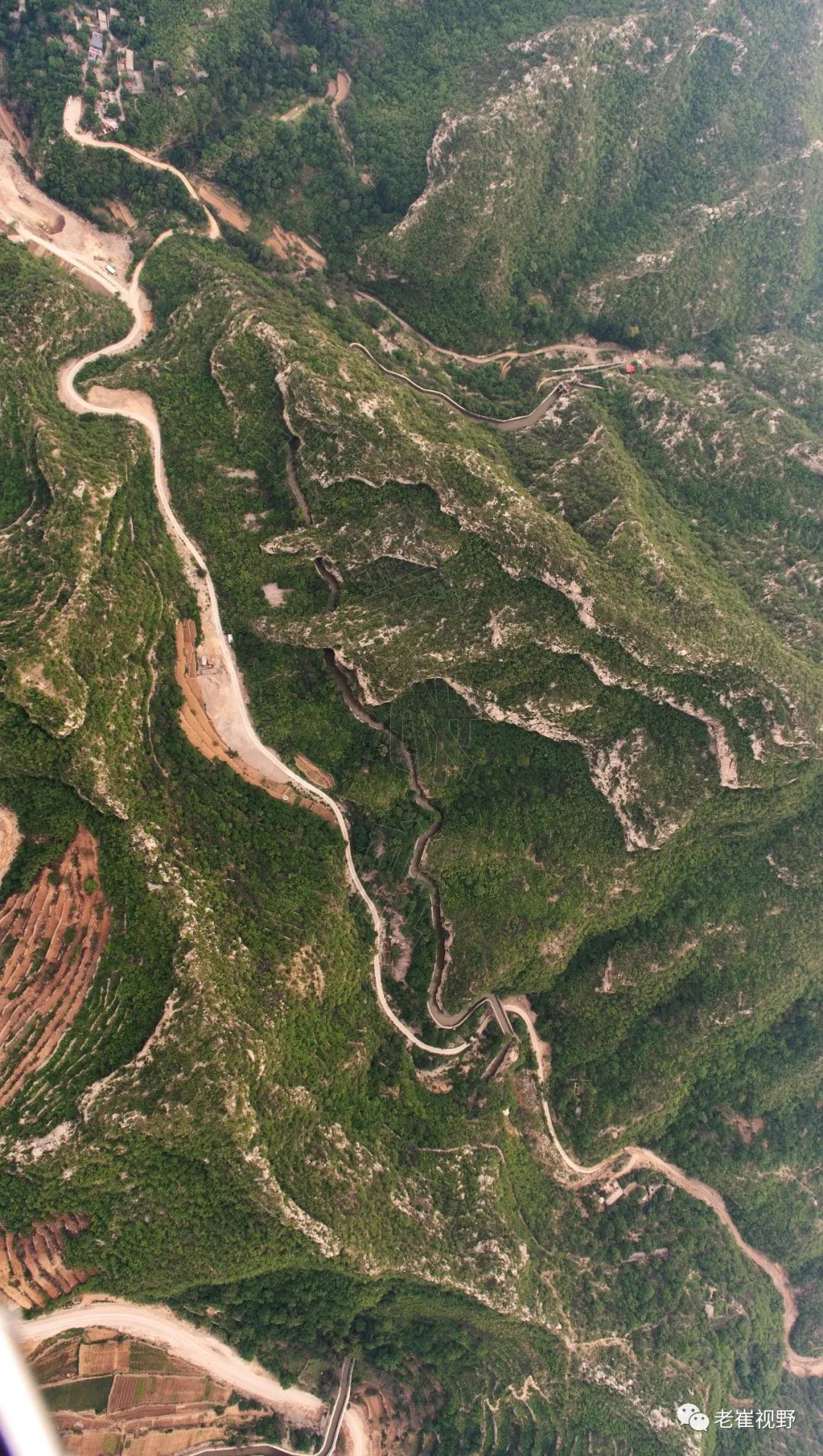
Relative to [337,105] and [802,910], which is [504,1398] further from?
[337,105]

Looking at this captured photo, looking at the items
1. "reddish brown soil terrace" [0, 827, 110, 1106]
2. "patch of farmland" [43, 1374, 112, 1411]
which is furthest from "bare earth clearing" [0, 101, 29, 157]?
"patch of farmland" [43, 1374, 112, 1411]

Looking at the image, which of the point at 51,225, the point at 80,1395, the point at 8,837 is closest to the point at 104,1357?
the point at 80,1395

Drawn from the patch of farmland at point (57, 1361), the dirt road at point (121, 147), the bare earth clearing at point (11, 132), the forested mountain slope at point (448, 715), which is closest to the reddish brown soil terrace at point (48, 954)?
the forested mountain slope at point (448, 715)

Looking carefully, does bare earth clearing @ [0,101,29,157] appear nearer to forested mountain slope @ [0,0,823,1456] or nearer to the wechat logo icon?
forested mountain slope @ [0,0,823,1456]

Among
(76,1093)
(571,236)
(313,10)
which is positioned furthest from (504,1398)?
→ (313,10)

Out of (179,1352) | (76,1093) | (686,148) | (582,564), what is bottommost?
(179,1352)

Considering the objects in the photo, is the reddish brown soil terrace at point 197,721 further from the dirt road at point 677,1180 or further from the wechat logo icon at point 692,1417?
the wechat logo icon at point 692,1417
